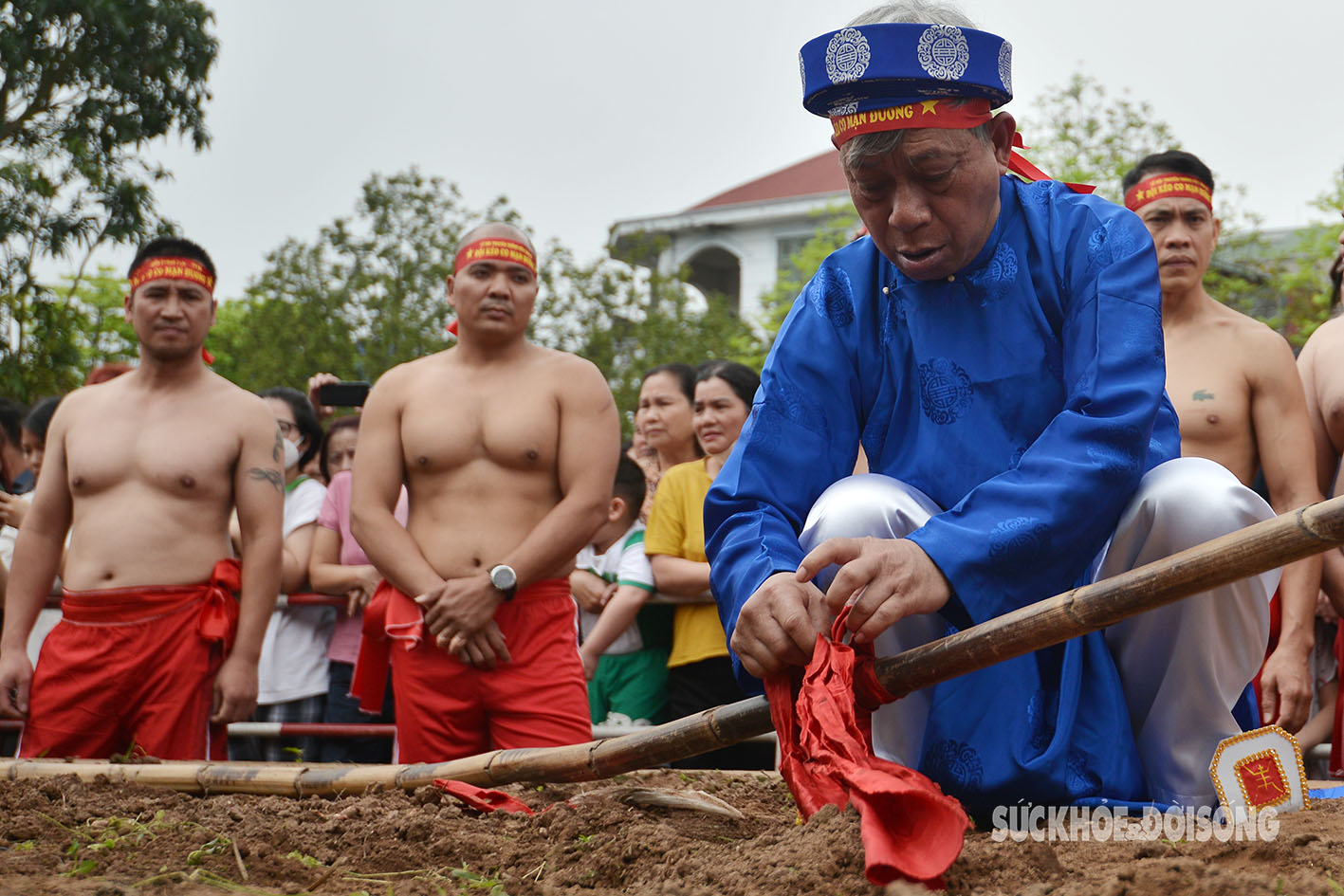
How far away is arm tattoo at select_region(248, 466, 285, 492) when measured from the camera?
496cm

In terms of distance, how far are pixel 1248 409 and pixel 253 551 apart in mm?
3564

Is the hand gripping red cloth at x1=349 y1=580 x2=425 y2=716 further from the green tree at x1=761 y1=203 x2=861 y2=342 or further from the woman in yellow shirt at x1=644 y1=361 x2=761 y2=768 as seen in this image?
the green tree at x1=761 y1=203 x2=861 y2=342

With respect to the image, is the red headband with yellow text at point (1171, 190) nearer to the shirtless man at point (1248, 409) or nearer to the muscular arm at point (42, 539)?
the shirtless man at point (1248, 409)

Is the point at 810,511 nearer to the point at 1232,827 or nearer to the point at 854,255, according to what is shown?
the point at 854,255

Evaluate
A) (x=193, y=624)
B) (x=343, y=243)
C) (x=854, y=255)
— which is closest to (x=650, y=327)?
(x=343, y=243)

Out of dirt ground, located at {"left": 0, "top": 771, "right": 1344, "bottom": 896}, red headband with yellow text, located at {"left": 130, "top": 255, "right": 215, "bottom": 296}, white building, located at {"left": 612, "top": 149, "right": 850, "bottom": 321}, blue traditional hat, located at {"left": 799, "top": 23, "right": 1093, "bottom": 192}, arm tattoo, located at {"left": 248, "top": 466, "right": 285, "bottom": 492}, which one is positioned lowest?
dirt ground, located at {"left": 0, "top": 771, "right": 1344, "bottom": 896}

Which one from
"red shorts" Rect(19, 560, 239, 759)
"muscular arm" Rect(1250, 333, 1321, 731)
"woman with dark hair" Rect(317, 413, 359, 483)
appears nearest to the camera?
"muscular arm" Rect(1250, 333, 1321, 731)

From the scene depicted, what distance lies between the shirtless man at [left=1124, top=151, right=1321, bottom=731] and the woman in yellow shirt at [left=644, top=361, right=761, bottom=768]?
1.58 meters

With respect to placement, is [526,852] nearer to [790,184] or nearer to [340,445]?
[340,445]

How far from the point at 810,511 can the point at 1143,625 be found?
71 centimetres

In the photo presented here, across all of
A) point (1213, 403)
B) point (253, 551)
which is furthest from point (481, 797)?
point (1213, 403)

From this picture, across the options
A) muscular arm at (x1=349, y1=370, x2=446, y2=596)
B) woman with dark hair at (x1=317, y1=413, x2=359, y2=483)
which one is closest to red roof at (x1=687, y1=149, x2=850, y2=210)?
woman with dark hair at (x1=317, y1=413, x2=359, y2=483)

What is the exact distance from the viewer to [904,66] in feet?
8.64

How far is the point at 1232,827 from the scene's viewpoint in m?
2.35
